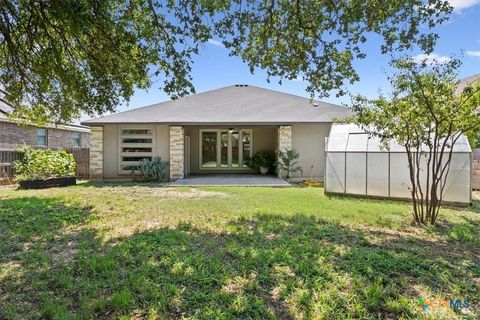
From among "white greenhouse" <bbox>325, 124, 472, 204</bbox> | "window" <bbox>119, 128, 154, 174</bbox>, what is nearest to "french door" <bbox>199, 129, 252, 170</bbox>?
"window" <bbox>119, 128, 154, 174</bbox>

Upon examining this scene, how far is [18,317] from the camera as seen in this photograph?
2.94 metres

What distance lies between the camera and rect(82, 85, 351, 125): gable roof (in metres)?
15.0

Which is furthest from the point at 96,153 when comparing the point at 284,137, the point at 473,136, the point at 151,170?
the point at 473,136

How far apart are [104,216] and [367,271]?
5.95m

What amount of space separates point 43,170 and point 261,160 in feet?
35.3

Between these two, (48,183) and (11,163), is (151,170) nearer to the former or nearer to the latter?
(48,183)

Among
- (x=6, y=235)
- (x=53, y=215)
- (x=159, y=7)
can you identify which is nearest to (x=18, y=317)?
(x=6, y=235)

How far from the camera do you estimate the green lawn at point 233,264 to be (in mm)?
3111

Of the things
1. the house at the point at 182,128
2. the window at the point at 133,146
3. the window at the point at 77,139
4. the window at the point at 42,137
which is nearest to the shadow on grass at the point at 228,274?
the house at the point at 182,128

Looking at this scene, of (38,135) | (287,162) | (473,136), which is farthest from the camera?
(38,135)

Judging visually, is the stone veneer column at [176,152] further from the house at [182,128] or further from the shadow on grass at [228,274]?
the shadow on grass at [228,274]

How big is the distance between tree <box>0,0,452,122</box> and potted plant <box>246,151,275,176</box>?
9563 millimetres

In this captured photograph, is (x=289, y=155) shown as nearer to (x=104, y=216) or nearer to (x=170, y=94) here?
(x=170, y=94)

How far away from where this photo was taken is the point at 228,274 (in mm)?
3834
